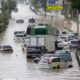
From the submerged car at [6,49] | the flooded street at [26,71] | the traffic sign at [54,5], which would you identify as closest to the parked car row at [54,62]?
the flooded street at [26,71]

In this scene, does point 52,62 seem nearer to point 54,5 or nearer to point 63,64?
point 63,64

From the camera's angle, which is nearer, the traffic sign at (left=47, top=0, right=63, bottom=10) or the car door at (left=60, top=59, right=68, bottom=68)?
the car door at (left=60, top=59, right=68, bottom=68)

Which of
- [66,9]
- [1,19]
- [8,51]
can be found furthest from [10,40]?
[66,9]

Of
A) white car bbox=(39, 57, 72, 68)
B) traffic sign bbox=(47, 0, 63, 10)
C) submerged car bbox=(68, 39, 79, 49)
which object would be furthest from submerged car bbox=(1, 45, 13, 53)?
traffic sign bbox=(47, 0, 63, 10)

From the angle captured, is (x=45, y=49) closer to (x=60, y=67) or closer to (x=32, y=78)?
(x=60, y=67)

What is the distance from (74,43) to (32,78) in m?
24.5

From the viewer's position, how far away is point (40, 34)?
60750 millimetres

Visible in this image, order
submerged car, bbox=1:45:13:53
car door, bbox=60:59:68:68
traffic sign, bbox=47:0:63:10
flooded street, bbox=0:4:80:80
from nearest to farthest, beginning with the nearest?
flooded street, bbox=0:4:80:80, car door, bbox=60:59:68:68, submerged car, bbox=1:45:13:53, traffic sign, bbox=47:0:63:10

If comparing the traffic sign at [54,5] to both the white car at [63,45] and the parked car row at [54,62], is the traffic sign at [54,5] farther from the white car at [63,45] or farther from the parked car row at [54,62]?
the parked car row at [54,62]

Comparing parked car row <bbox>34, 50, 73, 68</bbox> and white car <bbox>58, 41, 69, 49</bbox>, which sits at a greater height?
parked car row <bbox>34, 50, 73, 68</bbox>

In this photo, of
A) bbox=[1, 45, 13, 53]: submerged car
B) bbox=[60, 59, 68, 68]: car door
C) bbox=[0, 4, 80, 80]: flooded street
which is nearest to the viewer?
bbox=[0, 4, 80, 80]: flooded street

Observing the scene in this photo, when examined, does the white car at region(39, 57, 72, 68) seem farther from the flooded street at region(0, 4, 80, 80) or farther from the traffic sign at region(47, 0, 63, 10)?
the traffic sign at region(47, 0, 63, 10)

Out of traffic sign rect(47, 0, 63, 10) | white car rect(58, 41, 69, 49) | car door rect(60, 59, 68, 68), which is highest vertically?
car door rect(60, 59, 68, 68)

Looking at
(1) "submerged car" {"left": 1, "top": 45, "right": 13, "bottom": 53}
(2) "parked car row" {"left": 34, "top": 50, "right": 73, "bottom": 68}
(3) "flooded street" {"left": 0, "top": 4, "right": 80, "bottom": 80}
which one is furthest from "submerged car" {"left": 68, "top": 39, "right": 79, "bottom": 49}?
(2) "parked car row" {"left": 34, "top": 50, "right": 73, "bottom": 68}
